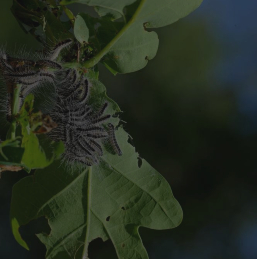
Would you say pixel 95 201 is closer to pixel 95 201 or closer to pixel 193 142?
pixel 95 201

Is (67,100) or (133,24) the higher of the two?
(133,24)

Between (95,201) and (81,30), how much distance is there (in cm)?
64

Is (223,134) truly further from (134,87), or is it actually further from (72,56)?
(72,56)

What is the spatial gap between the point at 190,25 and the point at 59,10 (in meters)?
12.4

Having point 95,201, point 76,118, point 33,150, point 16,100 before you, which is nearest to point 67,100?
point 76,118

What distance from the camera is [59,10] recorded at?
1.85 m

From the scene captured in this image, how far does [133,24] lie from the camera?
5.72 feet

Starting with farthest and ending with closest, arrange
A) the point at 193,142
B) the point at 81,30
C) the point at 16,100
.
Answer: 1. the point at 193,142
2. the point at 81,30
3. the point at 16,100

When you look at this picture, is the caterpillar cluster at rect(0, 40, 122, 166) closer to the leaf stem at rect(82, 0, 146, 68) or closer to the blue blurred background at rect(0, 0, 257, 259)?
the leaf stem at rect(82, 0, 146, 68)

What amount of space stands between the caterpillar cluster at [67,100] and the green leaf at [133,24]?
10 cm

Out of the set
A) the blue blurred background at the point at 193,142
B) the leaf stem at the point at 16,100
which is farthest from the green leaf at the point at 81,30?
the blue blurred background at the point at 193,142

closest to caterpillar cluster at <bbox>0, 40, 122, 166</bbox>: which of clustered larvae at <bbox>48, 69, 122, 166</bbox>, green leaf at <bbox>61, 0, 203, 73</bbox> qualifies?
clustered larvae at <bbox>48, 69, 122, 166</bbox>

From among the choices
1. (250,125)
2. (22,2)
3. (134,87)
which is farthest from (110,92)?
(22,2)

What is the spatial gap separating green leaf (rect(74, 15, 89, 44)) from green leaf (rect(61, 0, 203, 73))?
65 millimetres
